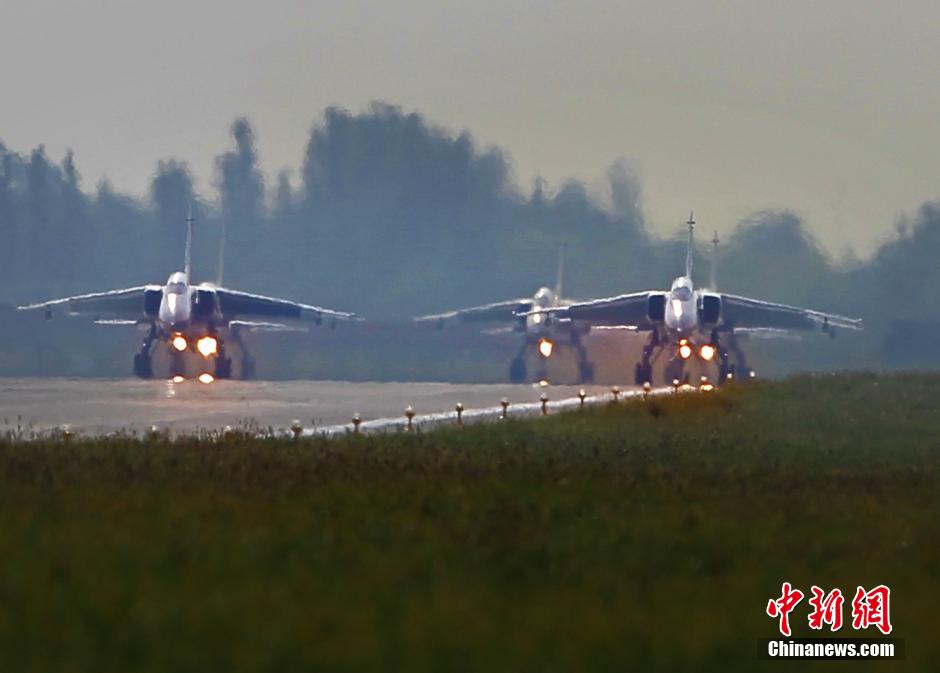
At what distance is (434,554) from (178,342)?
162 feet

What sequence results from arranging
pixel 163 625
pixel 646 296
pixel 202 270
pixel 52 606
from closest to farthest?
pixel 163 625
pixel 52 606
pixel 646 296
pixel 202 270

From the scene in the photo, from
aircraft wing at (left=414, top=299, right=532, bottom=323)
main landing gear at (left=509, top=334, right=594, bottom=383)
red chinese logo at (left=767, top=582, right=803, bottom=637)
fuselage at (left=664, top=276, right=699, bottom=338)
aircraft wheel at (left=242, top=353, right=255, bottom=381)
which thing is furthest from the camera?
aircraft wing at (left=414, top=299, right=532, bottom=323)

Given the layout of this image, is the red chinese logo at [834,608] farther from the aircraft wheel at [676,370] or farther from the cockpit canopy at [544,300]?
the cockpit canopy at [544,300]

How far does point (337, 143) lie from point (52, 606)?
117 metres

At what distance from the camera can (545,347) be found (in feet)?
256

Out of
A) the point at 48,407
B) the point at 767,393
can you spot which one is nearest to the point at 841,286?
the point at 767,393

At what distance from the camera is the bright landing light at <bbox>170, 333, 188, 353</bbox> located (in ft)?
202

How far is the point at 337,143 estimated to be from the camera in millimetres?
126562

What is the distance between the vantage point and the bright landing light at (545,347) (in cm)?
7788

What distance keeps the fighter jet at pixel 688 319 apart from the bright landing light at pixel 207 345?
13.2 m

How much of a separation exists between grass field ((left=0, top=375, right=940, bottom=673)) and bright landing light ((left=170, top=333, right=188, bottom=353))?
36.3 meters

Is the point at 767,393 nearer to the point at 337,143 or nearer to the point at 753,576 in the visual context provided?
the point at 753,576

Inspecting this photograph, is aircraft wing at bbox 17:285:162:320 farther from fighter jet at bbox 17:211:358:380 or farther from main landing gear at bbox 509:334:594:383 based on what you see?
main landing gear at bbox 509:334:594:383

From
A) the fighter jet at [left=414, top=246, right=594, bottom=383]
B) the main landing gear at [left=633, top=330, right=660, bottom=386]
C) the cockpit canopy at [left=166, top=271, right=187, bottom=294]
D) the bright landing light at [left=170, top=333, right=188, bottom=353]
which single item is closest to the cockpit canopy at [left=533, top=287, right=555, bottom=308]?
the fighter jet at [left=414, top=246, right=594, bottom=383]
